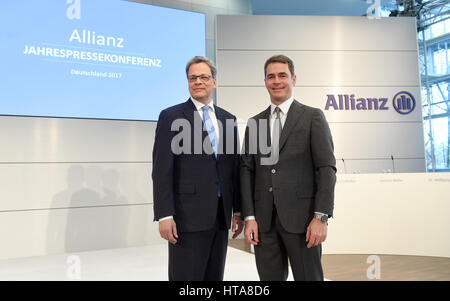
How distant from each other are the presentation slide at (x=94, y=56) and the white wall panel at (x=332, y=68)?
0.69m

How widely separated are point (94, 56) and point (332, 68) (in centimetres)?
350

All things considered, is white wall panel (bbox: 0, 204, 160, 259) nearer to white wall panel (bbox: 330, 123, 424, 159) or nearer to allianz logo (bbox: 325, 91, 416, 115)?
white wall panel (bbox: 330, 123, 424, 159)

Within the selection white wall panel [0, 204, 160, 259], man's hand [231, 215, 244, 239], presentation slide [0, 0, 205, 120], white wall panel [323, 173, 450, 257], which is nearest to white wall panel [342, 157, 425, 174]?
white wall panel [323, 173, 450, 257]

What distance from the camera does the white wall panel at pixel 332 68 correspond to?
5090mm

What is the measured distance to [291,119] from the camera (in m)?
1.63

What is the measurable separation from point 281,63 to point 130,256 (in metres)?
3.03

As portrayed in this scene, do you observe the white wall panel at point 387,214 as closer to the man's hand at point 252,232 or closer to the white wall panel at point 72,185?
the white wall panel at point 72,185

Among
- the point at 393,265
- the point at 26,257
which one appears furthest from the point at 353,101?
the point at 26,257

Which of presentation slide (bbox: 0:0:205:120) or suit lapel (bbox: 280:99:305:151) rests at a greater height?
presentation slide (bbox: 0:0:205:120)

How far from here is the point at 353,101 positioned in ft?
17.2

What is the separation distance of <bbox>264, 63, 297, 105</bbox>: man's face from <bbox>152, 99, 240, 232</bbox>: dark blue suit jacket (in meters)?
0.38

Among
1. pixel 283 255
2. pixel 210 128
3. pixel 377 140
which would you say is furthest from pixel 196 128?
pixel 377 140

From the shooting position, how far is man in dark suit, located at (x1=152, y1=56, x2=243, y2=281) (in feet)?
5.34
